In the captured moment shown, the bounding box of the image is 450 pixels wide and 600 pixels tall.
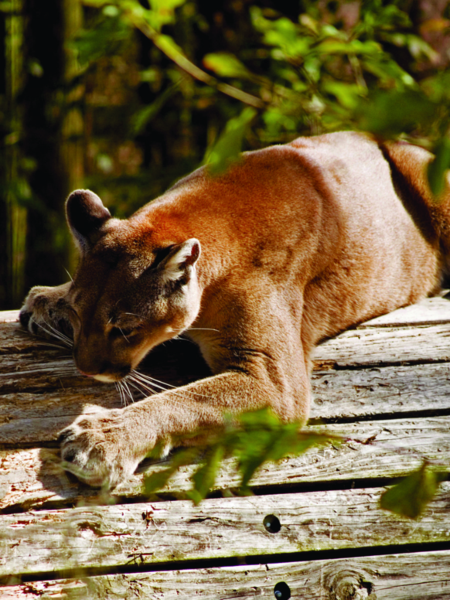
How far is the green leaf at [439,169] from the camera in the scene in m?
0.93

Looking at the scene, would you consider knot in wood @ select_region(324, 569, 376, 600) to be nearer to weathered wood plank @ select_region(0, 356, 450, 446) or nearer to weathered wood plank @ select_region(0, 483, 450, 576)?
weathered wood plank @ select_region(0, 483, 450, 576)

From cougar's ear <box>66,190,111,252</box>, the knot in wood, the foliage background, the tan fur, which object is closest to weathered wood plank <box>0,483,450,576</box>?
the knot in wood

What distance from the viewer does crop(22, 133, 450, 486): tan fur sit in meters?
3.41

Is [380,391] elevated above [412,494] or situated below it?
below

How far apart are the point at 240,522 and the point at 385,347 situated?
148cm

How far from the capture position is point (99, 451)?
306 centimetres

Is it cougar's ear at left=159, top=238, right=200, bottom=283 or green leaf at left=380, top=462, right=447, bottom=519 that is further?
cougar's ear at left=159, top=238, right=200, bottom=283

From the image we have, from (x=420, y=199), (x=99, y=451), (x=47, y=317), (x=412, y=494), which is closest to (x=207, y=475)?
(x=412, y=494)

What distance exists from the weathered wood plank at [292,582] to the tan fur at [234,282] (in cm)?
49

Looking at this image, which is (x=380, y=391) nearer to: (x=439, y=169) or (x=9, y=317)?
(x=9, y=317)

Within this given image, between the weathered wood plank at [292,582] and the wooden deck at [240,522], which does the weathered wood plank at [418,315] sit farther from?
the weathered wood plank at [292,582]

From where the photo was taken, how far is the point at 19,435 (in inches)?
128

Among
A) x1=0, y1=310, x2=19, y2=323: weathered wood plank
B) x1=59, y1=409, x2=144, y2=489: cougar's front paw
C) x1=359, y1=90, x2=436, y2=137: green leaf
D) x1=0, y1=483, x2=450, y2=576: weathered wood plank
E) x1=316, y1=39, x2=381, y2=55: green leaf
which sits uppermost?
x1=359, y1=90, x2=436, y2=137: green leaf

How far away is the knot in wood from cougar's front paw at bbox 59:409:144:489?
984 millimetres
